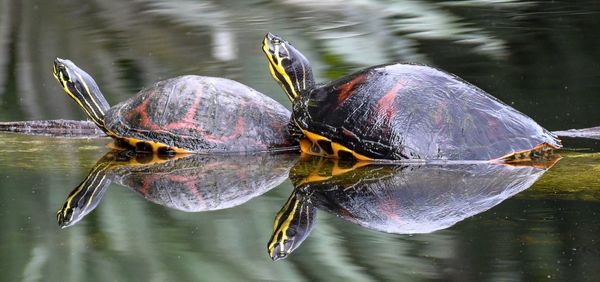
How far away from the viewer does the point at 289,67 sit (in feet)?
21.7

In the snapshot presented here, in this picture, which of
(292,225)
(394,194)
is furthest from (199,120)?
(292,225)

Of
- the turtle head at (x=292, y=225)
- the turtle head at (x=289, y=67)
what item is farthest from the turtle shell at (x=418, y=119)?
the turtle head at (x=292, y=225)

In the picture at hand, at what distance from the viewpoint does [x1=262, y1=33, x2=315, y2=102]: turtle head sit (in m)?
6.60

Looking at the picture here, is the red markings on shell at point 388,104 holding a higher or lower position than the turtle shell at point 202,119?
higher

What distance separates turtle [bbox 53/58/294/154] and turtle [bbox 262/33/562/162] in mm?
342

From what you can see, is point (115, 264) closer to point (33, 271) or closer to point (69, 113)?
point (33, 271)

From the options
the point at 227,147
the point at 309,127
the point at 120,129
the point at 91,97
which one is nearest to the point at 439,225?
the point at 309,127

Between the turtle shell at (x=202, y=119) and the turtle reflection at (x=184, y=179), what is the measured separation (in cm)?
10

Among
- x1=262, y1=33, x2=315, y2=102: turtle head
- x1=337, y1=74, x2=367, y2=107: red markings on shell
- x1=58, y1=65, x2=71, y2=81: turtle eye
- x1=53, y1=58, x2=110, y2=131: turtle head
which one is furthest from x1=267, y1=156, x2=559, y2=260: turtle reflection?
x1=58, y1=65, x2=71, y2=81: turtle eye

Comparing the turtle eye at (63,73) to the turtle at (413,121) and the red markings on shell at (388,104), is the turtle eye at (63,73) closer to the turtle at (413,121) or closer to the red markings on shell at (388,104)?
the turtle at (413,121)

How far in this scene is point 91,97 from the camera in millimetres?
7020

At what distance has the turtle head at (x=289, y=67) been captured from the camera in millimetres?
6602

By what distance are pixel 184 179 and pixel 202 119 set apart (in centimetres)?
92

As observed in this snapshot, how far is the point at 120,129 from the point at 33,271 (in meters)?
2.79
